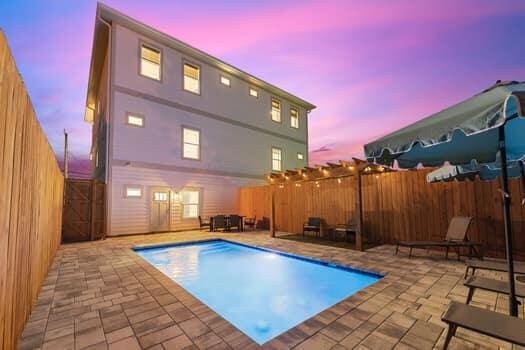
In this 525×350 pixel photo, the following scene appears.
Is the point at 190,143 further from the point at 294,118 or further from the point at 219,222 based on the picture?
the point at 294,118

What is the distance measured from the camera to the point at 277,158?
16.4 m

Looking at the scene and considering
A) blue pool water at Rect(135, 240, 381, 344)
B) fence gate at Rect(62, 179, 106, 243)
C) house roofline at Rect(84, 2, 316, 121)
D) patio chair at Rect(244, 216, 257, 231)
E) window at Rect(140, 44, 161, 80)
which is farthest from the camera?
patio chair at Rect(244, 216, 257, 231)

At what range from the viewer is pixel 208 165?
12422mm

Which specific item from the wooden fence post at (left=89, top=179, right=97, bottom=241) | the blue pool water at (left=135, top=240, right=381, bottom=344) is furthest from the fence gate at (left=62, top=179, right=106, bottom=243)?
the blue pool water at (left=135, top=240, right=381, bottom=344)

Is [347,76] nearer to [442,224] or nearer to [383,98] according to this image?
[383,98]

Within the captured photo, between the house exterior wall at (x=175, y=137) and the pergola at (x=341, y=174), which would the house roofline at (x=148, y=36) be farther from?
the pergola at (x=341, y=174)

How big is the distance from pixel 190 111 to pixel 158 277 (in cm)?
961

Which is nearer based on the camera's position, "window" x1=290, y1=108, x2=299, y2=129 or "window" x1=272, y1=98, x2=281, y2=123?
"window" x1=272, y1=98, x2=281, y2=123

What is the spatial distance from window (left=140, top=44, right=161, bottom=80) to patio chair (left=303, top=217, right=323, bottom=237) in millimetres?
9859

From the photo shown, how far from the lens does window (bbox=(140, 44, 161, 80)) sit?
10.6 meters

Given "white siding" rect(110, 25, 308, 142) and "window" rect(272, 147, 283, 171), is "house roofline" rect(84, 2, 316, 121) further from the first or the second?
"window" rect(272, 147, 283, 171)

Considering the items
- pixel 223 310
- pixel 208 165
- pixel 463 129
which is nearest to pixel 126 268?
pixel 223 310

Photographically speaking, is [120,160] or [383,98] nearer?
[120,160]

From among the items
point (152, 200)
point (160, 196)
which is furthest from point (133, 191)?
point (160, 196)
